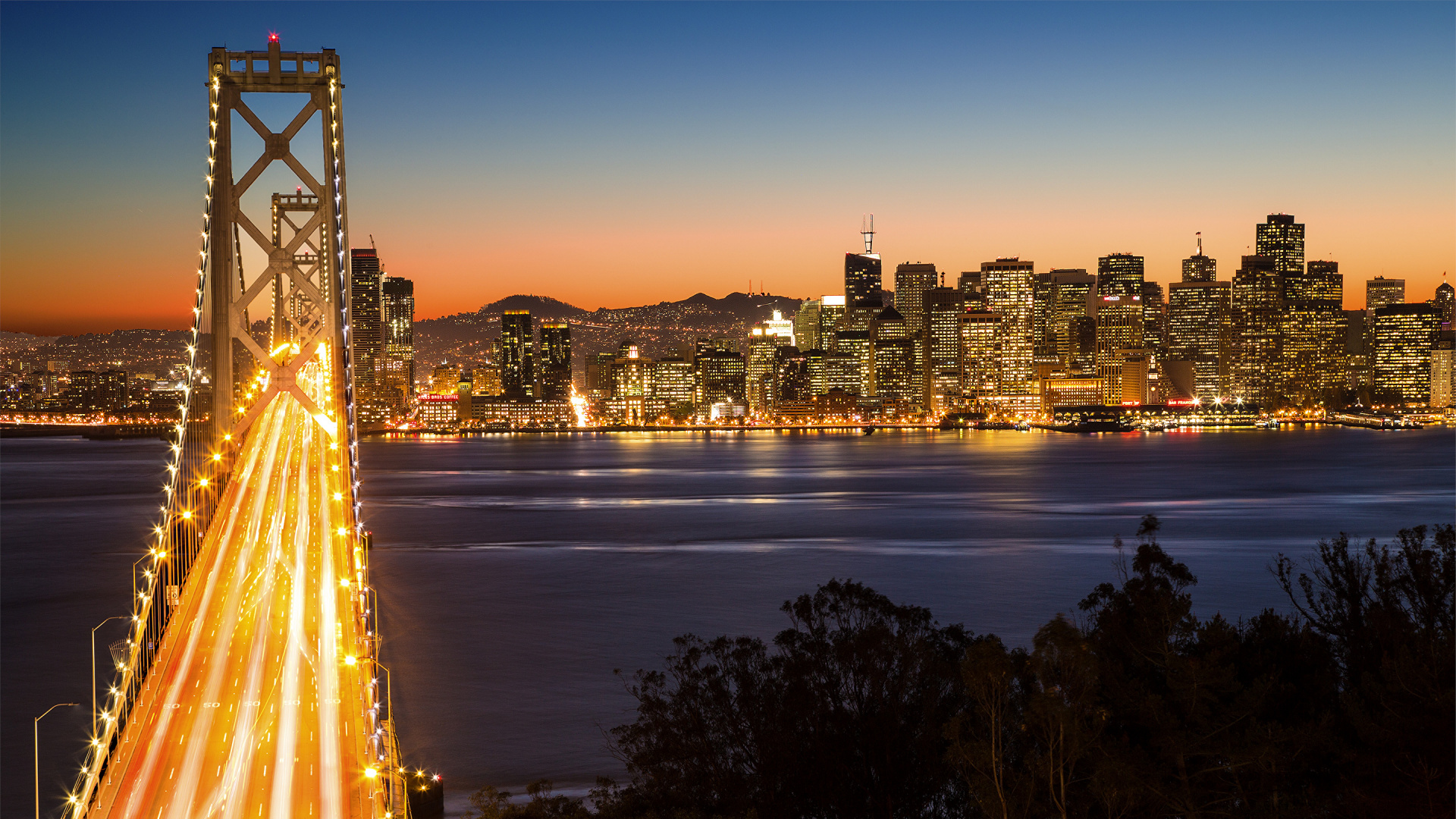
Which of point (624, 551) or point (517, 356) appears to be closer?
point (624, 551)

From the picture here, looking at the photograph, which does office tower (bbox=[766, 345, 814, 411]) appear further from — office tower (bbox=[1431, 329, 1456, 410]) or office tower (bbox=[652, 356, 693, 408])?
office tower (bbox=[1431, 329, 1456, 410])

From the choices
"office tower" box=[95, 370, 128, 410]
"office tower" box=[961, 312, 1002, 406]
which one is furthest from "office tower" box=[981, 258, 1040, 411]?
"office tower" box=[95, 370, 128, 410]

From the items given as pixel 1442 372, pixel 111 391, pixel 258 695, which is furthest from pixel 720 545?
pixel 1442 372

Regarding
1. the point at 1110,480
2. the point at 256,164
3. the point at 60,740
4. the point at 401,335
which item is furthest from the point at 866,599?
the point at 401,335

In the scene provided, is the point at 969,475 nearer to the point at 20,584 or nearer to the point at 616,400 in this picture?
the point at 20,584

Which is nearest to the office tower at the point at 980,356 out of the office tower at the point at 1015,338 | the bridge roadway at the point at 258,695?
the office tower at the point at 1015,338

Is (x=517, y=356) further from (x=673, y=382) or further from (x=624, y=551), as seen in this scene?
(x=624, y=551)
